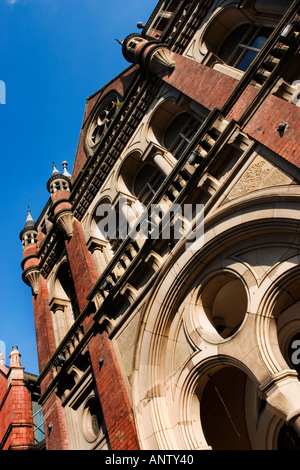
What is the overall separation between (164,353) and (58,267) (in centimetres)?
783

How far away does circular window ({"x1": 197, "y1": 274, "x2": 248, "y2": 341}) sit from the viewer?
9.24 metres

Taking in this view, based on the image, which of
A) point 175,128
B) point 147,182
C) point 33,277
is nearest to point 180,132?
point 175,128

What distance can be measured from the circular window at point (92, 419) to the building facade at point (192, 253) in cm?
4

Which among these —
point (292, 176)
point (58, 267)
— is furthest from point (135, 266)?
point (58, 267)

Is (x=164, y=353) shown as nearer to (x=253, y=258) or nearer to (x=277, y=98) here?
(x=253, y=258)

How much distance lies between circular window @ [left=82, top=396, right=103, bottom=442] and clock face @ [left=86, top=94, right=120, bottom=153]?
915 cm

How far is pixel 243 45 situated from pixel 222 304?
6.75 metres

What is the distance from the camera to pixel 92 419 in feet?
39.8

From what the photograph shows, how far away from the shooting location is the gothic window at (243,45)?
38.1 ft

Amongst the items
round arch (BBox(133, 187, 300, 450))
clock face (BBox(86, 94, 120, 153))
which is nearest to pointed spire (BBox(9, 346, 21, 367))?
clock face (BBox(86, 94, 120, 153))

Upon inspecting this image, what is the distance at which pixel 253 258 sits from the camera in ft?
27.8

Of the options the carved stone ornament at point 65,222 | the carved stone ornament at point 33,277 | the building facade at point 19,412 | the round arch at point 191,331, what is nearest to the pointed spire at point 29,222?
the carved stone ornament at point 33,277

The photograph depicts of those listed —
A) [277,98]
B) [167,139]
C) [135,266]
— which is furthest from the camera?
[167,139]

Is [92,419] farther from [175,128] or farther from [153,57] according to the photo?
[153,57]
